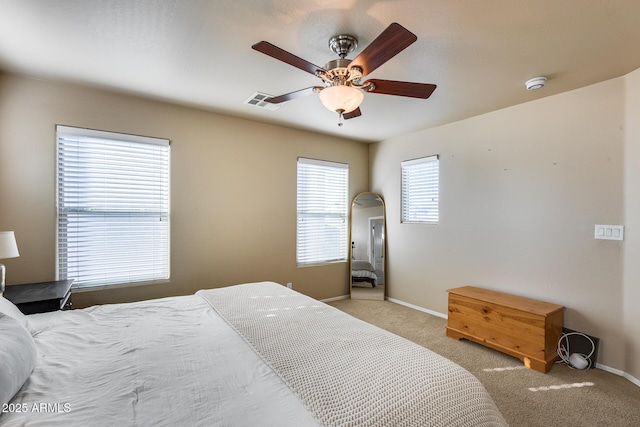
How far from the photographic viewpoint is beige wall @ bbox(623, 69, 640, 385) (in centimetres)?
237

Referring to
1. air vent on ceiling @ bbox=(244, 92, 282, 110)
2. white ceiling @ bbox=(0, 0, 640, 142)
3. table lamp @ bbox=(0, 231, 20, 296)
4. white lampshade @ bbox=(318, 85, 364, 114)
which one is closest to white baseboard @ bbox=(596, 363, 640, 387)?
white ceiling @ bbox=(0, 0, 640, 142)

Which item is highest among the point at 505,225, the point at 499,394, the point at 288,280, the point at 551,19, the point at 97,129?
the point at 551,19

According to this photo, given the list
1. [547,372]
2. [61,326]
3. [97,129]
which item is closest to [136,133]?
[97,129]

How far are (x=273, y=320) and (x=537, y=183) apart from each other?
2899 mm

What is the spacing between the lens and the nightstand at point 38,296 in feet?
6.88

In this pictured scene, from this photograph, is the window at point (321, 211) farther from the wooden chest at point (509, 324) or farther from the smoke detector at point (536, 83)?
the smoke detector at point (536, 83)

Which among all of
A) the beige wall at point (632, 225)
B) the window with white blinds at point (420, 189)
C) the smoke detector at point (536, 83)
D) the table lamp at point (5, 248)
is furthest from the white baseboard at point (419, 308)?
the table lamp at point (5, 248)

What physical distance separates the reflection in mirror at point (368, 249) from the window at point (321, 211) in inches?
7.1

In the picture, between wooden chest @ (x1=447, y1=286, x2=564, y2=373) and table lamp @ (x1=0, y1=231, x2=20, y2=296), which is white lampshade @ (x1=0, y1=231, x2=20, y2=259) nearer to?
table lamp @ (x1=0, y1=231, x2=20, y2=296)

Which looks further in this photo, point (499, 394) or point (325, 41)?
point (499, 394)

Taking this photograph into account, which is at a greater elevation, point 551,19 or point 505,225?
point 551,19

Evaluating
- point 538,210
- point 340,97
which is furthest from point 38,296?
point 538,210

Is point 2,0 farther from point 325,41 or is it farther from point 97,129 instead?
point 325,41

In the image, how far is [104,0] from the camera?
A: 1.65 m
